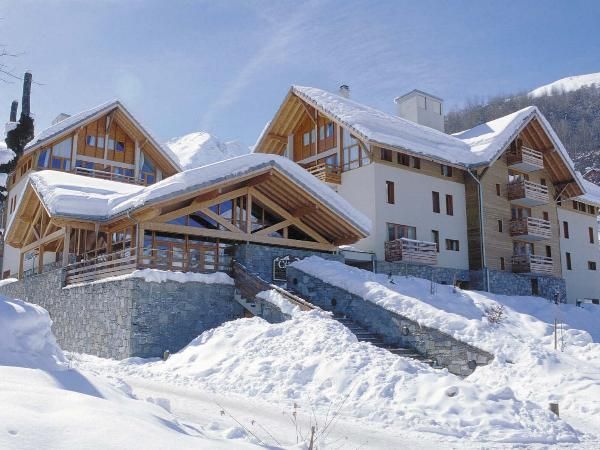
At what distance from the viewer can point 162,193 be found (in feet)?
55.3

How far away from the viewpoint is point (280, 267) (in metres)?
20.1

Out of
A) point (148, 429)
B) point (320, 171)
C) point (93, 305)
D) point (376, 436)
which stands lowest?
point (376, 436)

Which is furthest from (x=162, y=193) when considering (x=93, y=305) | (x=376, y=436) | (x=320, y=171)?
(x=320, y=171)

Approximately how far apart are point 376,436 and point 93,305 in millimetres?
12706

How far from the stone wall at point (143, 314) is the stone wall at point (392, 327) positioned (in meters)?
2.31

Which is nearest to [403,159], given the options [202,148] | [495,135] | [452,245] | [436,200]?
[436,200]

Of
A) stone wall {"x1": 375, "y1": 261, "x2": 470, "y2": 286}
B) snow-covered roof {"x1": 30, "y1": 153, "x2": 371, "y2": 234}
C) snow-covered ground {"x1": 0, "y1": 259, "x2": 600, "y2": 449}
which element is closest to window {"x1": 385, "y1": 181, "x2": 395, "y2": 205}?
stone wall {"x1": 375, "y1": 261, "x2": 470, "y2": 286}

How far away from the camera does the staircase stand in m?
14.0

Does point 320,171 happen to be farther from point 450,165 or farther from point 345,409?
point 345,409

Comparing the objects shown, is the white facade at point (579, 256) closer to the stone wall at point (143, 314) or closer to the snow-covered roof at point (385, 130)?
the snow-covered roof at point (385, 130)

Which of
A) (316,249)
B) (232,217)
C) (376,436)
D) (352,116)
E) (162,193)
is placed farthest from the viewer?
(352,116)

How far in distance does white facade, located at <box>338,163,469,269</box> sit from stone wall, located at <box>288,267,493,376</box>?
27.4ft

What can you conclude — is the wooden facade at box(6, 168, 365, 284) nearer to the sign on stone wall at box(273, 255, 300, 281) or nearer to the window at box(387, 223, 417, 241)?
the sign on stone wall at box(273, 255, 300, 281)

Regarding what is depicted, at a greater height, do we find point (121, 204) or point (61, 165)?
point (61, 165)
